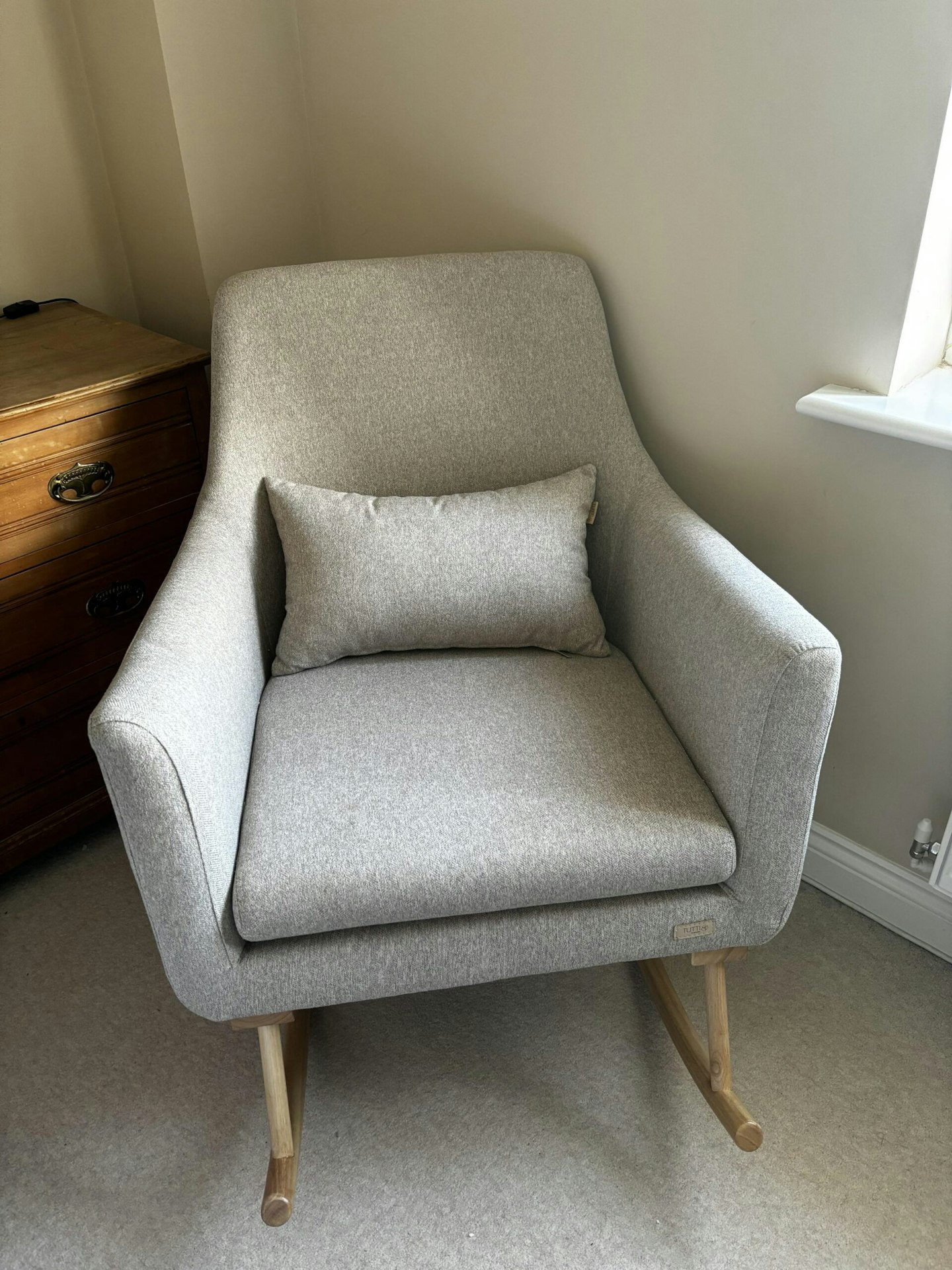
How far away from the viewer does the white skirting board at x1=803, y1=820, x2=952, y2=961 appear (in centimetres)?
143

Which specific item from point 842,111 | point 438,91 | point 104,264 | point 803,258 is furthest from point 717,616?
point 104,264

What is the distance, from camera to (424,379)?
56.1 inches

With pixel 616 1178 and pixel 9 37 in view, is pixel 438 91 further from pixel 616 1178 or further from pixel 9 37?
pixel 616 1178

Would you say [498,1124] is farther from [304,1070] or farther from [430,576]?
[430,576]

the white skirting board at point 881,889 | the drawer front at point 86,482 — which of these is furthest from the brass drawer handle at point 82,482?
the white skirting board at point 881,889

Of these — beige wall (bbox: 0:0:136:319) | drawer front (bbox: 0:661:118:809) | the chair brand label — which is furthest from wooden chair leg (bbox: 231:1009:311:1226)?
beige wall (bbox: 0:0:136:319)

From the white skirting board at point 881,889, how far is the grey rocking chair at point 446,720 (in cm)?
34

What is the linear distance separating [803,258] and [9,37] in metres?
1.28

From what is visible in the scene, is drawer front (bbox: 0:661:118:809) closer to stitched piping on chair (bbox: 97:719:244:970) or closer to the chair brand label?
stitched piping on chair (bbox: 97:719:244:970)

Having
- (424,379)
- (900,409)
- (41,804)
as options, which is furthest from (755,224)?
(41,804)

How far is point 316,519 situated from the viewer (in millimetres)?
1316

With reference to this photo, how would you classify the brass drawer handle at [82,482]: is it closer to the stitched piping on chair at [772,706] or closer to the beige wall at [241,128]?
the beige wall at [241,128]

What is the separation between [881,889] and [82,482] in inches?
51.3

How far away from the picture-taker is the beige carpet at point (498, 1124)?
1.13 m
